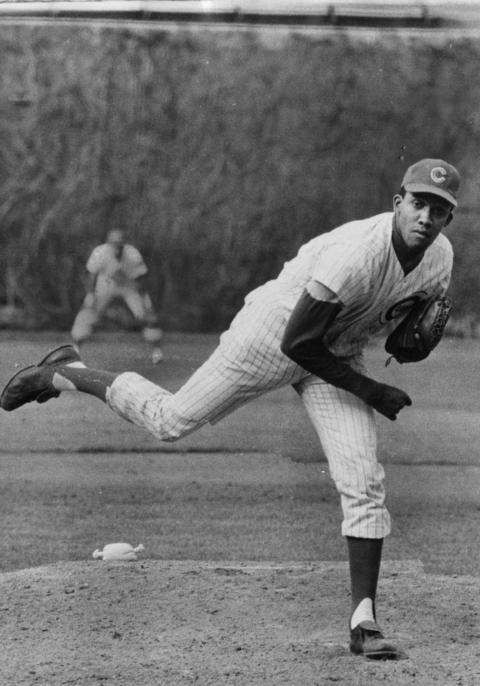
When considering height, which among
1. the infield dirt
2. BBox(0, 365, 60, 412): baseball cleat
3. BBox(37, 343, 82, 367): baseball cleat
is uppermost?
BBox(37, 343, 82, 367): baseball cleat

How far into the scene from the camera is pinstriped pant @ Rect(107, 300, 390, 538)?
127 inches

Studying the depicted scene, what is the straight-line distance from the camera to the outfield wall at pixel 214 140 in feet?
45.8

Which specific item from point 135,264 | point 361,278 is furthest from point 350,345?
point 135,264

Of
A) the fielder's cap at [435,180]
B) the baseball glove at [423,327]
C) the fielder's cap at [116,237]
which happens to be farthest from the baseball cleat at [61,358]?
the fielder's cap at [116,237]

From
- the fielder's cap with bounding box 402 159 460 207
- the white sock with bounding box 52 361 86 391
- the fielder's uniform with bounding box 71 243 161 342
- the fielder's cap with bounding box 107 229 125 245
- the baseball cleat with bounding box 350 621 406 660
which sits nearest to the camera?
the fielder's cap with bounding box 402 159 460 207

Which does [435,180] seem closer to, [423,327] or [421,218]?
[421,218]

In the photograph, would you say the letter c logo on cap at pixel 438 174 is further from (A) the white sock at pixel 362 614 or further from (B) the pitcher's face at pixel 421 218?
(A) the white sock at pixel 362 614

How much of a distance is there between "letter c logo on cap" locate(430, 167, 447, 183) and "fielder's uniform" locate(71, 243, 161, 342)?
824 cm

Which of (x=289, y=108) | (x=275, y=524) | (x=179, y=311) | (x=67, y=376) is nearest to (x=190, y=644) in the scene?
(x=67, y=376)

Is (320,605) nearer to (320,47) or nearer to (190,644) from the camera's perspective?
(190,644)

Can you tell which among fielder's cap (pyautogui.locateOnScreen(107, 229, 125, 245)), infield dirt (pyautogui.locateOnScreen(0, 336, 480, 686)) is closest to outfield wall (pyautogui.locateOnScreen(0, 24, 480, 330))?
fielder's cap (pyautogui.locateOnScreen(107, 229, 125, 245))

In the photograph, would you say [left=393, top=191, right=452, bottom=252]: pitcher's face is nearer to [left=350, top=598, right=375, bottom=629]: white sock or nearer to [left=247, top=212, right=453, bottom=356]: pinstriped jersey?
[left=247, top=212, right=453, bottom=356]: pinstriped jersey

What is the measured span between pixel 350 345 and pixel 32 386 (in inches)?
46.9

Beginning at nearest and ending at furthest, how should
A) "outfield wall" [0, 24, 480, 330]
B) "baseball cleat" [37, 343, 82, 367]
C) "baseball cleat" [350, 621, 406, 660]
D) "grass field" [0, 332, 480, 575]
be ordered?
1. "baseball cleat" [350, 621, 406, 660]
2. "baseball cleat" [37, 343, 82, 367]
3. "grass field" [0, 332, 480, 575]
4. "outfield wall" [0, 24, 480, 330]
